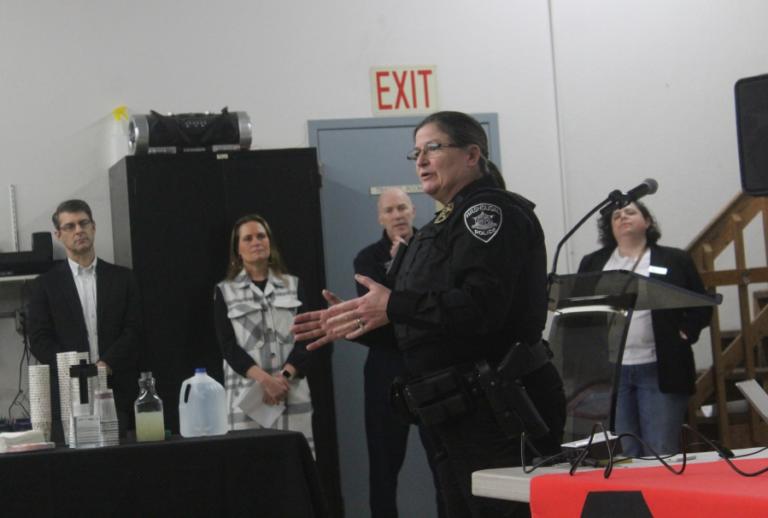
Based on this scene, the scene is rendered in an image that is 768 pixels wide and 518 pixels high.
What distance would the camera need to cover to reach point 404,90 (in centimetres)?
631

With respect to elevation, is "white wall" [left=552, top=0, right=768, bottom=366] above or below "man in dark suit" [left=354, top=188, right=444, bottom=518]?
above

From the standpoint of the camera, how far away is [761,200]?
6211 millimetres

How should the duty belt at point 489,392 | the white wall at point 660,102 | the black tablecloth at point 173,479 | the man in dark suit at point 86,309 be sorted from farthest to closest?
the white wall at point 660,102 → the man in dark suit at point 86,309 → the black tablecloth at point 173,479 → the duty belt at point 489,392

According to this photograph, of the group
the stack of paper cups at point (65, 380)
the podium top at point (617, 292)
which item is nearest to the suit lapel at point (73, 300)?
the stack of paper cups at point (65, 380)

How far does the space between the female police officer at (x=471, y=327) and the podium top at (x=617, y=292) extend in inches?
28.0

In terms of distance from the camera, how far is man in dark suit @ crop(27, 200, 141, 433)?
5.18 meters

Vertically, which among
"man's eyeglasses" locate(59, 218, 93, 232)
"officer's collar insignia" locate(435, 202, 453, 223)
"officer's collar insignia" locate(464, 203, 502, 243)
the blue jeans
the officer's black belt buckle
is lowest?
the blue jeans

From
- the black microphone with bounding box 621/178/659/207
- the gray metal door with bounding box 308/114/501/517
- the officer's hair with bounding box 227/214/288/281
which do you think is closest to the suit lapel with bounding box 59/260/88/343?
the officer's hair with bounding box 227/214/288/281

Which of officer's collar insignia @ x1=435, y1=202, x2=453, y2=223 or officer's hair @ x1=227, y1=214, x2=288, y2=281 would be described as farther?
officer's hair @ x1=227, y1=214, x2=288, y2=281

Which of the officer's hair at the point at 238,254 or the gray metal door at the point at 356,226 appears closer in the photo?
the officer's hair at the point at 238,254

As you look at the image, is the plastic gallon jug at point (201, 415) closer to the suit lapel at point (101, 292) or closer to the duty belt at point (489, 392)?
the duty belt at point (489, 392)

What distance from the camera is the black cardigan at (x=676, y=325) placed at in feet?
16.3

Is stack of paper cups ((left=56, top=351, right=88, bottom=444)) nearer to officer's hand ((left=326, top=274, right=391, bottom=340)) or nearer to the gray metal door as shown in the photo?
officer's hand ((left=326, top=274, right=391, bottom=340))

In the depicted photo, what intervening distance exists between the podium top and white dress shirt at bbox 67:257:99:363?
2555 millimetres
